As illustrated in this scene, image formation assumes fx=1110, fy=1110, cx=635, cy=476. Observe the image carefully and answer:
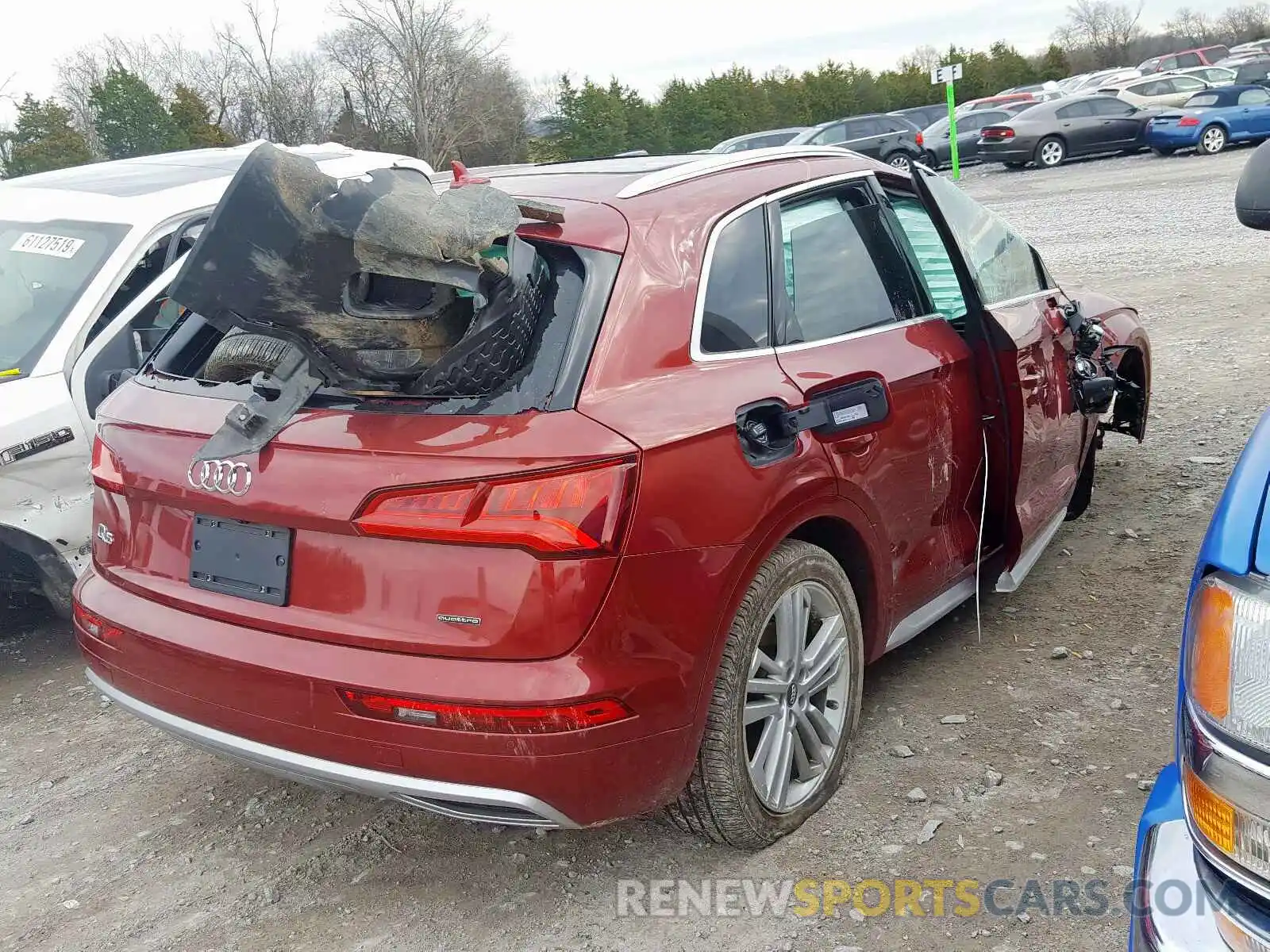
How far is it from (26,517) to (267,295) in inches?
94.1

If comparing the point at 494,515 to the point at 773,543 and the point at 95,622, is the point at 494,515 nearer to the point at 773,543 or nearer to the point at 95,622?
the point at 773,543

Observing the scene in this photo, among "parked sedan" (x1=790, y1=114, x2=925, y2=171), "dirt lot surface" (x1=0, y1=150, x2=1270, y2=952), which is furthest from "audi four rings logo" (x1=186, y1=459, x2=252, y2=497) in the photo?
"parked sedan" (x1=790, y1=114, x2=925, y2=171)

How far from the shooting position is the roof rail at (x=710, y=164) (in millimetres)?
2949

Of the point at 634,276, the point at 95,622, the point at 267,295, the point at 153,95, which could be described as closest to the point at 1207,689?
the point at 634,276

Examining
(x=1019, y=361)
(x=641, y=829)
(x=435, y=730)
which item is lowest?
(x=641, y=829)

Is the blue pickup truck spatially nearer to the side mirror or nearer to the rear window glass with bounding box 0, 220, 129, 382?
the side mirror

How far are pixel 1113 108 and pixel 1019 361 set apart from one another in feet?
78.7

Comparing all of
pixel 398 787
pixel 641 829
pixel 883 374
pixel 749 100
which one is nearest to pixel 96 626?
pixel 398 787

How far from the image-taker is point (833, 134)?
26547 mm

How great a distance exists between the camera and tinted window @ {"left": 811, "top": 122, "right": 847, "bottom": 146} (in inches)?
1029

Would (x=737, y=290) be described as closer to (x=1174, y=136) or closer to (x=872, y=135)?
(x=1174, y=136)

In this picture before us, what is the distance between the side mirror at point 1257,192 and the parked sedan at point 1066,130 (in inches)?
935

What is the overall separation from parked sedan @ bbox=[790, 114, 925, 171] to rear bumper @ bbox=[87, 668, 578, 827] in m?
25.1

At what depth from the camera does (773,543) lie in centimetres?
272
